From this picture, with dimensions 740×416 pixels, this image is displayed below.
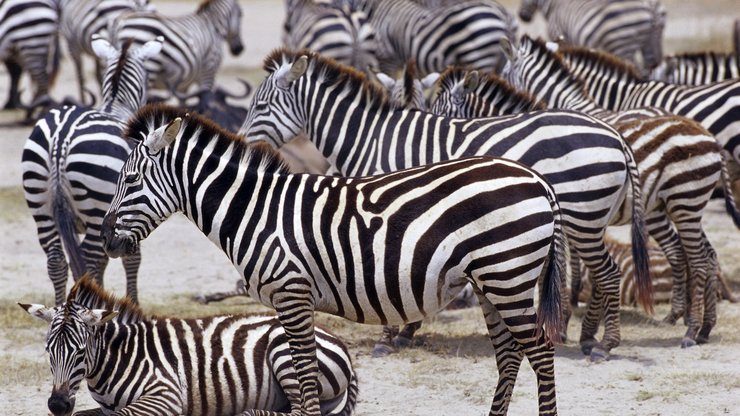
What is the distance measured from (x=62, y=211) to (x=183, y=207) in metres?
2.45

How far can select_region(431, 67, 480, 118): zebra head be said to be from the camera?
8.89m

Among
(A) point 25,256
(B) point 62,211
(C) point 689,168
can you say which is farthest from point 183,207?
(A) point 25,256

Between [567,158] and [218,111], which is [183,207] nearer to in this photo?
[567,158]

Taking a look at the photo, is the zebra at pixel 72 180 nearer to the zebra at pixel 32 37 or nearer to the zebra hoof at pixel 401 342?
the zebra hoof at pixel 401 342

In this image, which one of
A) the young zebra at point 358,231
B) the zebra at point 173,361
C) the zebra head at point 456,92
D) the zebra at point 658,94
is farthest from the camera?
the zebra at point 658,94

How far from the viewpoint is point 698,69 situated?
12617mm

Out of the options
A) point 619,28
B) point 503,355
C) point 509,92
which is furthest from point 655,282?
point 619,28

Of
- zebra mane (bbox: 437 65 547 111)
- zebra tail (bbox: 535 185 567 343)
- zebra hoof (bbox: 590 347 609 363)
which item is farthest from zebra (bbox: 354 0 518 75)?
zebra tail (bbox: 535 185 567 343)

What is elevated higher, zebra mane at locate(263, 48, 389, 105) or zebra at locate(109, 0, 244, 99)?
zebra at locate(109, 0, 244, 99)

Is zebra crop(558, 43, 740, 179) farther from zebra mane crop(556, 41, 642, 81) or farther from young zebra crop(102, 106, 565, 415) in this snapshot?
young zebra crop(102, 106, 565, 415)

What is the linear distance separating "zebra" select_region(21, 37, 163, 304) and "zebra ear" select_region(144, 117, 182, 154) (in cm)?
225

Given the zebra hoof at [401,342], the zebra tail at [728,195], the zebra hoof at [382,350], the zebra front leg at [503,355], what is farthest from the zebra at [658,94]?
the zebra front leg at [503,355]

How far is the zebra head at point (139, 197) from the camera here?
5996mm

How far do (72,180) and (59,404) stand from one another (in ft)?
8.99
